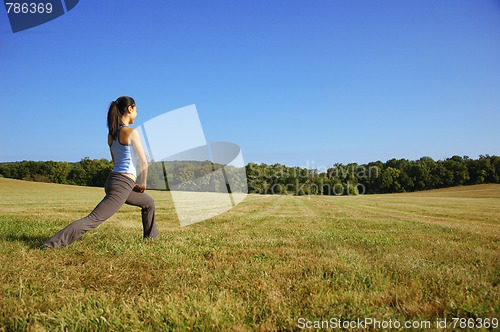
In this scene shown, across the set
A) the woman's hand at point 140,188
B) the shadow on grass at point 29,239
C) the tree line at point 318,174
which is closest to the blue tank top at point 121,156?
the woman's hand at point 140,188

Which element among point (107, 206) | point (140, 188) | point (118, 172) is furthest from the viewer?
point (140, 188)

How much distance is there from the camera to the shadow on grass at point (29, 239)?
5577mm

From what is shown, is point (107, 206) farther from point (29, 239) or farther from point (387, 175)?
point (387, 175)

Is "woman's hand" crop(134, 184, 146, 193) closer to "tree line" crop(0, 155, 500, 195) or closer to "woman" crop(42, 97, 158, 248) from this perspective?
"woman" crop(42, 97, 158, 248)

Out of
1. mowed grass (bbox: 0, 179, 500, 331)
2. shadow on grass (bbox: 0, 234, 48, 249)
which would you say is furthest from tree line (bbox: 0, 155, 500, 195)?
mowed grass (bbox: 0, 179, 500, 331)

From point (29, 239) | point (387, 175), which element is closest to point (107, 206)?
point (29, 239)

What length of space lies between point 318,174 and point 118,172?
272 ft

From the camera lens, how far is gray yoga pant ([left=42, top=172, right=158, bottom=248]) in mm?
5012

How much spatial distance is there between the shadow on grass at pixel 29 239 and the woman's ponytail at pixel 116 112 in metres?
2.28

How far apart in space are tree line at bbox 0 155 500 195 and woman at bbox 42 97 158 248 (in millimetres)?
62134

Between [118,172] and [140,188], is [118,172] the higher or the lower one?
the higher one

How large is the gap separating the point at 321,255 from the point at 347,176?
281ft

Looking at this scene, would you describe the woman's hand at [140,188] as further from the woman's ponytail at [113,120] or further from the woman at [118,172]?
the woman's ponytail at [113,120]

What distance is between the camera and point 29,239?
6203 mm
